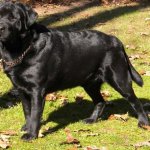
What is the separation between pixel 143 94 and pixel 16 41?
3.29 meters

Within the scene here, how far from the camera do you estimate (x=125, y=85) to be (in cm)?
717

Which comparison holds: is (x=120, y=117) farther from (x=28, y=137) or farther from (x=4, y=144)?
(x=4, y=144)

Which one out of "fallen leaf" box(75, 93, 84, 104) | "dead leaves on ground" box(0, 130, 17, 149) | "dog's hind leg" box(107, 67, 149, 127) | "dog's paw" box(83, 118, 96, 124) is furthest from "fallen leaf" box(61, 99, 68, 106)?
"dead leaves on ground" box(0, 130, 17, 149)

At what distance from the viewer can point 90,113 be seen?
795 centimetres

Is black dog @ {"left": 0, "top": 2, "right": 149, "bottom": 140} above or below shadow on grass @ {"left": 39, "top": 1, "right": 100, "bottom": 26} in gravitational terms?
above

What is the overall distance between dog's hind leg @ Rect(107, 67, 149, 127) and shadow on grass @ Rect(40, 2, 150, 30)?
24.2ft

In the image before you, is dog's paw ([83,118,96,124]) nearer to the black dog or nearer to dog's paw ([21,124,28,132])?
the black dog

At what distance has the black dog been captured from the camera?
247 inches

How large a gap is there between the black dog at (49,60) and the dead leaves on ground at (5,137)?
0.67 ft

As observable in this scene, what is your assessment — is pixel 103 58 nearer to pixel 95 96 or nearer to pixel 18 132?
pixel 95 96

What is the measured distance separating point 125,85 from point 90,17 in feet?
29.3

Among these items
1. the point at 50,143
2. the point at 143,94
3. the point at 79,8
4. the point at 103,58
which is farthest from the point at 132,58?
the point at 79,8

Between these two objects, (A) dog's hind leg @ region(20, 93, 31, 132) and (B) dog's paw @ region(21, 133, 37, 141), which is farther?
(A) dog's hind leg @ region(20, 93, 31, 132)

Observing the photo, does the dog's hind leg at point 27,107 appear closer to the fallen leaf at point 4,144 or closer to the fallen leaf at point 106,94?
the fallen leaf at point 4,144
